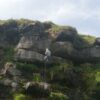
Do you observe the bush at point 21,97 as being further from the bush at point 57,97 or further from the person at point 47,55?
the person at point 47,55

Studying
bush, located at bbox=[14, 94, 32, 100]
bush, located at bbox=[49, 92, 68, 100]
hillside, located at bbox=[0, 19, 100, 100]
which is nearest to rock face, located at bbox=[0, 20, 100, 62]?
hillside, located at bbox=[0, 19, 100, 100]

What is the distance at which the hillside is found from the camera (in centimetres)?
4462

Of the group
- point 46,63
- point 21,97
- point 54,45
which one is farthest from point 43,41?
point 21,97

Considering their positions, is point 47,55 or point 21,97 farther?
point 47,55

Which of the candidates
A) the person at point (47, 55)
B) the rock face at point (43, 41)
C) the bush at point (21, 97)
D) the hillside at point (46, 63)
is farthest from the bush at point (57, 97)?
the rock face at point (43, 41)

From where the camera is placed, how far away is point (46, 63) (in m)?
50.0

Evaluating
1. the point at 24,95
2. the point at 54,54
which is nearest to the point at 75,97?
the point at 24,95

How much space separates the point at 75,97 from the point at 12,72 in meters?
6.86

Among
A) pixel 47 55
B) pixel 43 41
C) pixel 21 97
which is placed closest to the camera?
pixel 21 97

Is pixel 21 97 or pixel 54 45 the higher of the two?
pixel 54 45

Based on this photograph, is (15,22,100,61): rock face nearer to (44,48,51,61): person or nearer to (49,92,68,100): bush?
(44,48,51,61): person

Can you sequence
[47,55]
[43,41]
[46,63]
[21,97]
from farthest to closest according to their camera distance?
[43,41]
[46,63]
[47,55]
[21,97]

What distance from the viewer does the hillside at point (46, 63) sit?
146 ft

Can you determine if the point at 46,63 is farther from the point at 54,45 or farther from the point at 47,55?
the point at 54,45
